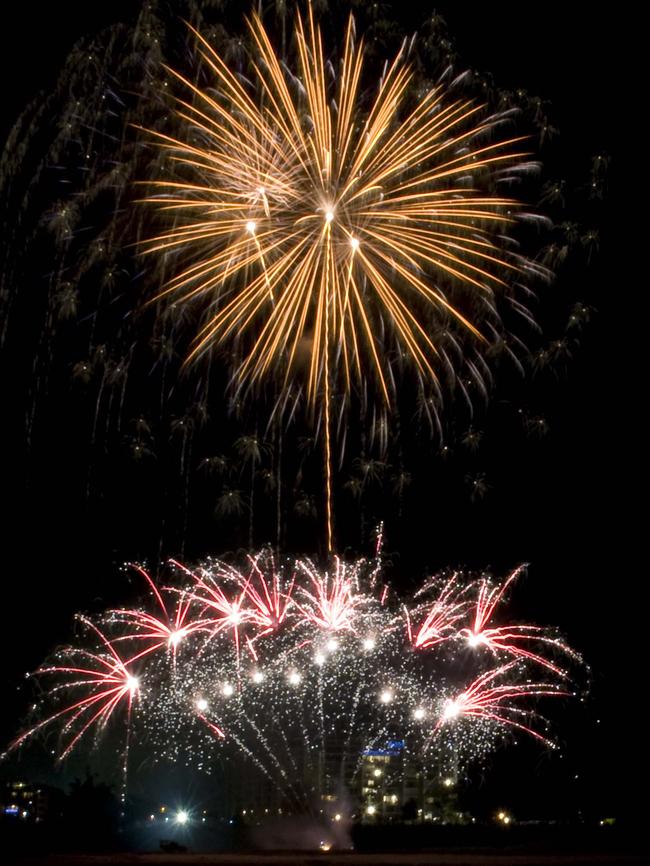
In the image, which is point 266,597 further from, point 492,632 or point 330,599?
point 492,632

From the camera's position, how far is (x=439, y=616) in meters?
21.4

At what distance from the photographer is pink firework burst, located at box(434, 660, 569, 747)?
2431 centimetres

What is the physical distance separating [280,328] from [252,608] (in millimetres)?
6495

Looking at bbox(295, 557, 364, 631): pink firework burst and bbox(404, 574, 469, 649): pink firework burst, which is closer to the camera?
bbox(295, 557, 364, 631): pink firework burst

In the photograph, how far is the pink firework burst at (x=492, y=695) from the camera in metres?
24.3

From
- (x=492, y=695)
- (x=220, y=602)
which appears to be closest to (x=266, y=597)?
(x=220, y=602)

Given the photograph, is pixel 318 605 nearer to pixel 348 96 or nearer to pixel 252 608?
pixel 252 608

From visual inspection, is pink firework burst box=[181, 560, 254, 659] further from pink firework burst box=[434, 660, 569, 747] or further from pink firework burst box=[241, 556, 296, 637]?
pink firework burst box=[434, 660, 569, 747]

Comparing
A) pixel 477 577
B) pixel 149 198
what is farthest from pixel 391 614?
pixel 149 198

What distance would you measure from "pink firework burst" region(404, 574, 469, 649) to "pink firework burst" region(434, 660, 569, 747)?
2.01 metres

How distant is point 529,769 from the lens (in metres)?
30.3

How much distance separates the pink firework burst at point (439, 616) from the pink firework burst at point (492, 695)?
78.9 inches

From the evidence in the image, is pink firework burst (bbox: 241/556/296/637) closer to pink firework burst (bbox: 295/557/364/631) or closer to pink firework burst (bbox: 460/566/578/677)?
pink firework burst (bbox: 295/557/364/631)

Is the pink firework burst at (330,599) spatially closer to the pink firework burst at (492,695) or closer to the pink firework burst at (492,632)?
the pink firework burst at (492,632)
